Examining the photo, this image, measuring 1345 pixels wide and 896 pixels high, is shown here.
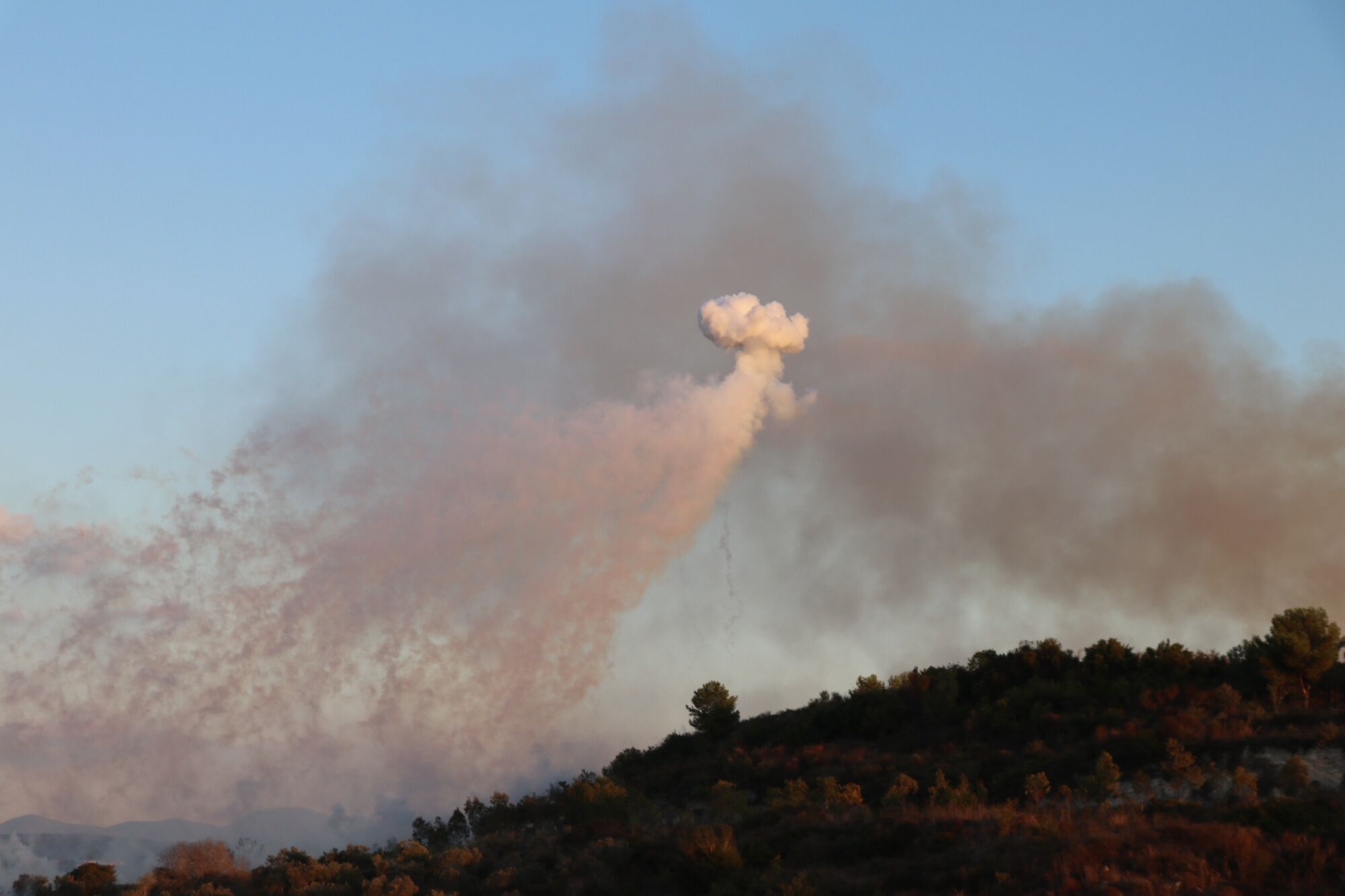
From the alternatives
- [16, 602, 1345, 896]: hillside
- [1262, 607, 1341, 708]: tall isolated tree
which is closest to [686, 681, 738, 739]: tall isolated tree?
[16, 602, 1345, 896]: hillside

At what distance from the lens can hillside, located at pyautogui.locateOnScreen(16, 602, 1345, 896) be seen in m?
25.4

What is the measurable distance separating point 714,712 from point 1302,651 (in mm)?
33692

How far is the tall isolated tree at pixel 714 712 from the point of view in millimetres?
67775

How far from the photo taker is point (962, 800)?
3822cm

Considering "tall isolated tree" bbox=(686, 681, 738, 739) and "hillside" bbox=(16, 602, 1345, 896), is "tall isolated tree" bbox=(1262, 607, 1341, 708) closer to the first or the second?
"hillside" bbox=(16, 602, 1345, 896)

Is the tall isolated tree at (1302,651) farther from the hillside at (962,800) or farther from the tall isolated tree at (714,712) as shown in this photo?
the tall isolated tree at (714,712)

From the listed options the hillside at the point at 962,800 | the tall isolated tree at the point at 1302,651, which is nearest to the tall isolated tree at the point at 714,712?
the hillside at the point at 962,800

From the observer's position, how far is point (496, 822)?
52062 mm

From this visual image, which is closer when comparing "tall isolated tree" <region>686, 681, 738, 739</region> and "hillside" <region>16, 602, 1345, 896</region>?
"hillside" <region>16, 602, 1345, 896</region>

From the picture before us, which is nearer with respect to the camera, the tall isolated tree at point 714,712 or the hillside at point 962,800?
the hillside at point 962,800

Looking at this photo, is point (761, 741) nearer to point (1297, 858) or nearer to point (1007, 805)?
point (1007, 805)

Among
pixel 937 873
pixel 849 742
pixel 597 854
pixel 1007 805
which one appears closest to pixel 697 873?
pixel 597 854

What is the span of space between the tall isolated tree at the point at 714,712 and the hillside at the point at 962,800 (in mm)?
144

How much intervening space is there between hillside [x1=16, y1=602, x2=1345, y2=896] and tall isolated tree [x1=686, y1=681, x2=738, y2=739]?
0.14 metres
